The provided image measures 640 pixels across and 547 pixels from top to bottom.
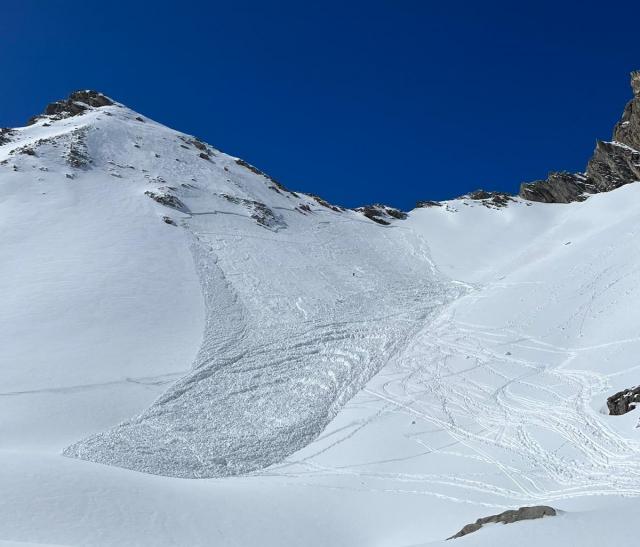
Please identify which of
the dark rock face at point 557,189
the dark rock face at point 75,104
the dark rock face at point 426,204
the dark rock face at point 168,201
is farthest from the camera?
the dark rock face at point 75,104

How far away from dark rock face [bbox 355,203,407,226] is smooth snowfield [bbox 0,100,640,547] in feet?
56.8

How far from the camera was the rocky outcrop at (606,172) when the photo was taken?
5788cm

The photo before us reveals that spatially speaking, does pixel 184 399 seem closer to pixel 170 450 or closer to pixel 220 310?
pixel 170 450

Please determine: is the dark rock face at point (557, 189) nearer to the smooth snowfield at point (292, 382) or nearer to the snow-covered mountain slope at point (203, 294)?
the snow-covered mountain slope at point (203, 294)

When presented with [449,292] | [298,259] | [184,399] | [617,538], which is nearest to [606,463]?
[617,538]

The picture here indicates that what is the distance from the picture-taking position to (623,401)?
1495cm

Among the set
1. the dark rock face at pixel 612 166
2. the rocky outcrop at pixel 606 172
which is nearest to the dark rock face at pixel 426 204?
the rocky outcrop at pixel 606 172

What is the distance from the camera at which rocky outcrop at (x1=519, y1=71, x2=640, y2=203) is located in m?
57.9

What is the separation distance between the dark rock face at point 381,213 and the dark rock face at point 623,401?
4151 centimetres

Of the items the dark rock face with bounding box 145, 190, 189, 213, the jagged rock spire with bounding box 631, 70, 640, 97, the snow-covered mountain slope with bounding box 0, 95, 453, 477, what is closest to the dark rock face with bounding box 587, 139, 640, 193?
the jagged rock spire with bounding box 631, 70, 640, 97

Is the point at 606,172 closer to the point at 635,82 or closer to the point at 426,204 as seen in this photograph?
the point at 635,82

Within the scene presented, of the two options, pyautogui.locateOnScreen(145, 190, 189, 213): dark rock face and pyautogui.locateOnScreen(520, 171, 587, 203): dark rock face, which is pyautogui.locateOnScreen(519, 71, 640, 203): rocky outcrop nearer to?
pyautogui.locateOnScreen(520, 171, 587, 203): dark rock face

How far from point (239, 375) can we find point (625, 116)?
5720cm

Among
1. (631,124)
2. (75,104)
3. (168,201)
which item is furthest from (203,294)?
(75,104)
